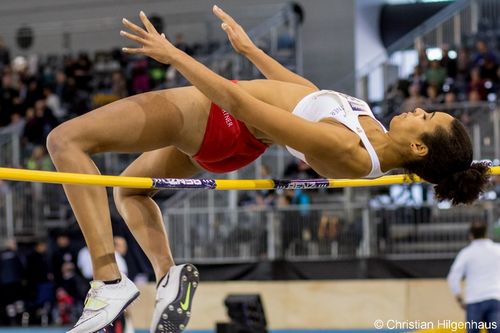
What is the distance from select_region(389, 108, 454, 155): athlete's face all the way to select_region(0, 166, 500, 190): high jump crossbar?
32 centimetres

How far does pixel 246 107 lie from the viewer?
3.93 metres

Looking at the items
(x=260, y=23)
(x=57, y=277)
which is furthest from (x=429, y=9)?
(x=57, y=277)

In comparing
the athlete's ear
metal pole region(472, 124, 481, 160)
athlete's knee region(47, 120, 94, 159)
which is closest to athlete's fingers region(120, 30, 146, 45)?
athlete's knee region(47, 120, 94, 159)

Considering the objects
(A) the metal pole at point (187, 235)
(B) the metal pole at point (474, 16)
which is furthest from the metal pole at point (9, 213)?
(B) the metal pole at point (474, 16)

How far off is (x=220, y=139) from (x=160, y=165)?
0.54 m

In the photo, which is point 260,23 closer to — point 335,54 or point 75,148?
point 335,54

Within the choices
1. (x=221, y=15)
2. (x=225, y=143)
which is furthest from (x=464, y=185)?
(x=221, y=15)

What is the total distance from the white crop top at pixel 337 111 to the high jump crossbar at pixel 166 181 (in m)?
0.42

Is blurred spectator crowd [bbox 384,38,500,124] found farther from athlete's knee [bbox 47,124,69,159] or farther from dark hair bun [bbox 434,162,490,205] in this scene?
athlete's knee [bbox 47,124,69,159]

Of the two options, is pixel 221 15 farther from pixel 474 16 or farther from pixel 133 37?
pixel 474 16

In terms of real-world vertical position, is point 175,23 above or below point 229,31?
above

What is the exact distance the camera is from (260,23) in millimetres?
17344

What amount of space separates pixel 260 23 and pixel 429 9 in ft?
10.8

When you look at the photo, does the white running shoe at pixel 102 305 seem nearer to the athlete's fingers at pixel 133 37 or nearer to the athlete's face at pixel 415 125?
the athlete's fingers at pixel 133 37
